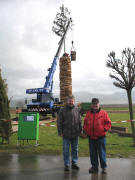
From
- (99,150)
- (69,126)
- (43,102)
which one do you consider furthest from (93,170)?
(43,102)

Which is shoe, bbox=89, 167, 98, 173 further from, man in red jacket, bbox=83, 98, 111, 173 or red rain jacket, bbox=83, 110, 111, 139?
red rain jacket, bbox=83, 110, 111, 139

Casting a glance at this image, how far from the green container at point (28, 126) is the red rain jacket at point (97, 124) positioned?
3350 millimetres

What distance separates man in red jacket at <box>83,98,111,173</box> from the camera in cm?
471

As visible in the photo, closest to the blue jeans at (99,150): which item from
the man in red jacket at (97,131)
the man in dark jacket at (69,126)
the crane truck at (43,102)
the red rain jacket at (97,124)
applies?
the man in red jacket at (97,131)

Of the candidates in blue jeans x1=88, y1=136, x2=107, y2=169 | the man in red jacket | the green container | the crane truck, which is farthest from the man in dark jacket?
the crane truck

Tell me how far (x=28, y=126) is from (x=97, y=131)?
374cm

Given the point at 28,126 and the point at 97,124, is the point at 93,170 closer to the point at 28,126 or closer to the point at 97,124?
the point at 97,124

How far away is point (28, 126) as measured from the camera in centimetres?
780

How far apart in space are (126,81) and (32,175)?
463 centimetres

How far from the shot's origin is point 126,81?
24.9 feet

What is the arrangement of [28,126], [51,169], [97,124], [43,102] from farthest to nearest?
[43,102] → [28,126] → [51,169] → [97,124]

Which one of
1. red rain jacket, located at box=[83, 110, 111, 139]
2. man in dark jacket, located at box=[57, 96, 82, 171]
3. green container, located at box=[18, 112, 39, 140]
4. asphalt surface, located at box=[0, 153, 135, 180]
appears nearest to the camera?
asphalt surface, located at box=[0, 153, 135, 180]

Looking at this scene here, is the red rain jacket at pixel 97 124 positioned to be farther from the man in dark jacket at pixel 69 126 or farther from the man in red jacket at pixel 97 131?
the man in dark jacket at pixel 69 126

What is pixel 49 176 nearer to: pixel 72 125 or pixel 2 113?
pixel 72 125
